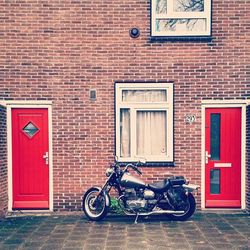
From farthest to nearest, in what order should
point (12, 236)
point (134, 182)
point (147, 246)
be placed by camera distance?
1. point (134, 182)
2. point (12, 236)
3. point (147, 246)

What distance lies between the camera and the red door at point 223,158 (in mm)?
7777

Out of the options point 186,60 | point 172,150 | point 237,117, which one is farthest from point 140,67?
point 237,117

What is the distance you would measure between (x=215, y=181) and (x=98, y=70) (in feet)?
12.1

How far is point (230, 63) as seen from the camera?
7.71 m

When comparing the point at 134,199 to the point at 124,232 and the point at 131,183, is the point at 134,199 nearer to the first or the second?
the point at 131,183

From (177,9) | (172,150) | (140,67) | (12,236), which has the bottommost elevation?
(12,236)

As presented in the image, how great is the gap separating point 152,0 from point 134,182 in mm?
4048

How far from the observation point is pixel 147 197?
6.83 m

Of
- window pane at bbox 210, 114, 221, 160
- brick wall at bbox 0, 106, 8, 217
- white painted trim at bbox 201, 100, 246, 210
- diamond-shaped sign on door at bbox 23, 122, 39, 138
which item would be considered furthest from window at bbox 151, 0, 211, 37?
brick wall at bbox 0, 106, 8, 217

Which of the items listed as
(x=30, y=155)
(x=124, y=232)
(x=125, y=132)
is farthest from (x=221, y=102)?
(x=30, y=155)

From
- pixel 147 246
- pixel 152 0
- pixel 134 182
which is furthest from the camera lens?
pixel 152 0

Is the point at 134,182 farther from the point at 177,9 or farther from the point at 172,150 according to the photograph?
the point at 177,9

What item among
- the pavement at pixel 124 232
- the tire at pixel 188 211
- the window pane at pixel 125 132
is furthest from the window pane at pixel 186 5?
the pavement at pixel 124 232

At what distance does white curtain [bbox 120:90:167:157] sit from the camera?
7785 millimetres
